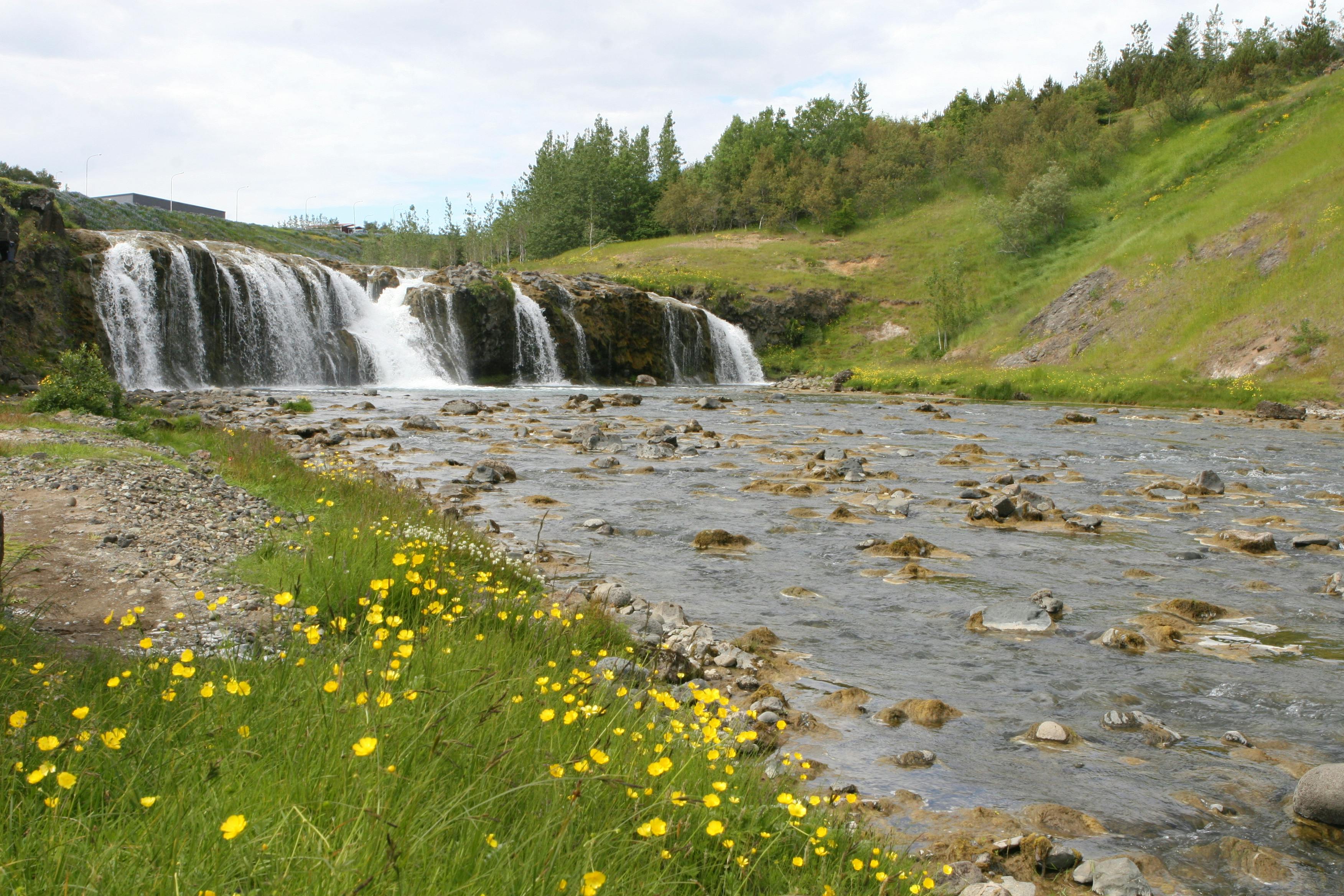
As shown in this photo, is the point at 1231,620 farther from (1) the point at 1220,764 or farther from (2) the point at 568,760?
(2) the point at 568,760

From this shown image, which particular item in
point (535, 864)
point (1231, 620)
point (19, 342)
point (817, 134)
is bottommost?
point (1231, 620)

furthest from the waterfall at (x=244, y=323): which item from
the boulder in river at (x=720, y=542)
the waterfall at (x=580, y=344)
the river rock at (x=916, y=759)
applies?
the river rock at (x=916, y=759)

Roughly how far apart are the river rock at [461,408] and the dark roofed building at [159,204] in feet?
349

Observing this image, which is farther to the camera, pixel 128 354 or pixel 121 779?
pixel 128 354

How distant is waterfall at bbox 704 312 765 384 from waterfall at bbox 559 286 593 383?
32.7 feet

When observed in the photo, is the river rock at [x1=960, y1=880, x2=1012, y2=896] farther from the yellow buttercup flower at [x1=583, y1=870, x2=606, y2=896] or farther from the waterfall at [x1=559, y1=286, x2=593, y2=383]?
the waterfall at [x1=559, y1=286, x2=593, y2=383]

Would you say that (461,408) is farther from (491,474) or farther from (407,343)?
(407,343)

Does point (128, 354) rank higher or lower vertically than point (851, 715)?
higher

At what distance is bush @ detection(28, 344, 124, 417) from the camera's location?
17250mm

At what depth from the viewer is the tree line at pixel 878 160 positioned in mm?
72250

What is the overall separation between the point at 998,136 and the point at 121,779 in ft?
313

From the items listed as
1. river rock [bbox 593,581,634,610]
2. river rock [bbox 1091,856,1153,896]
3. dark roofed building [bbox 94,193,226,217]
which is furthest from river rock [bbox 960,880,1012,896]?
dark roofed building [bbox 94,193,226,217]

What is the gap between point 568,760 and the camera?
3.39m

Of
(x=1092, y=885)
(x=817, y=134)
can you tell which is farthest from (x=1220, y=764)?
(x=817, y=134)
